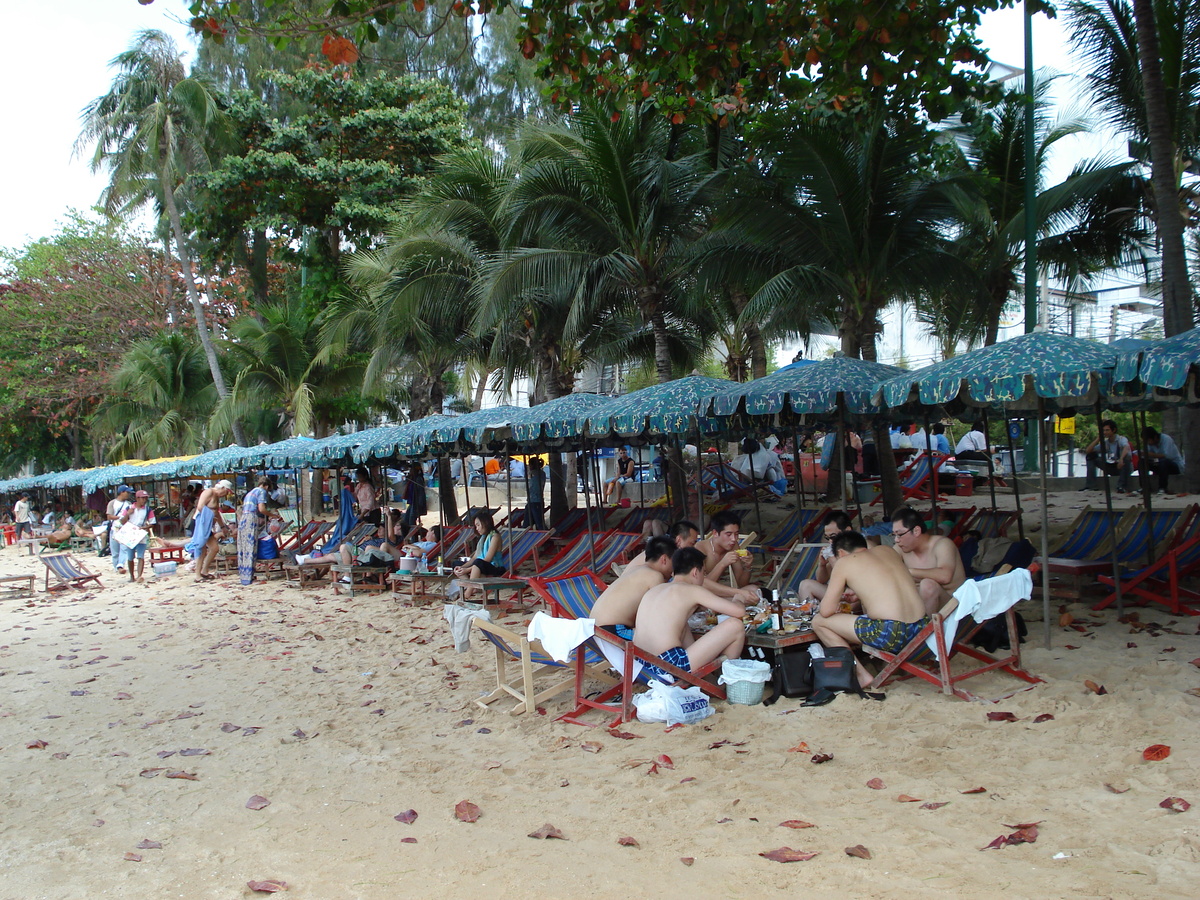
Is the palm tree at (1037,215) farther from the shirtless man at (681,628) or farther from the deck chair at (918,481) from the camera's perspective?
the shirtless man at (681,628)

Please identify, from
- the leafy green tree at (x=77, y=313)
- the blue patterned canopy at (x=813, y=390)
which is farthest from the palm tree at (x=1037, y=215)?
the leafy green tree at (x=77, y=313)

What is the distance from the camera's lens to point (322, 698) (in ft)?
21.3

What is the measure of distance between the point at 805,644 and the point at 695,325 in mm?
13340

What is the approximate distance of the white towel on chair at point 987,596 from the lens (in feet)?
16.3

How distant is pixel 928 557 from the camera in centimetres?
624

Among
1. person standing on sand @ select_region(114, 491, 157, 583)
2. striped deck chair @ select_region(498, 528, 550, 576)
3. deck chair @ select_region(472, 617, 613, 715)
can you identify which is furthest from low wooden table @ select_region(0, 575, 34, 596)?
deck chair @ select_region(472, 617, 613, 715)

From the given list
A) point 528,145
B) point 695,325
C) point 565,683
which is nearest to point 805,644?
point 565,683

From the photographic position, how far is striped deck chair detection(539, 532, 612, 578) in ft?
34.1

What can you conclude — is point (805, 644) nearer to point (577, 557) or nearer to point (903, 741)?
point (903, 741)

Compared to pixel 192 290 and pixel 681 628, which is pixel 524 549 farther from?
pixel 192 290

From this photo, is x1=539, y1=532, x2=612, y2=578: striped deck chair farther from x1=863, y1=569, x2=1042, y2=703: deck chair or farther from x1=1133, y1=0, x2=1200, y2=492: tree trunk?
x1=1133, y1=0, x2=1200, y2=492: tree trunk

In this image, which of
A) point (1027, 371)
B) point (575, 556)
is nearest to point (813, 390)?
point (1027, 371)

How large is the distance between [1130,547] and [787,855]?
6.09 meters

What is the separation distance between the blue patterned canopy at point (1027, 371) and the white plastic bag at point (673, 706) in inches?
106
